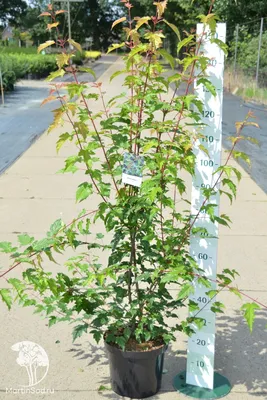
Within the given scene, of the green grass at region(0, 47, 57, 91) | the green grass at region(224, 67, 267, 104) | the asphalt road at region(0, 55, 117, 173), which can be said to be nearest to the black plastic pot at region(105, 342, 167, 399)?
the asphalt road at region(0, 55, 117, 173)

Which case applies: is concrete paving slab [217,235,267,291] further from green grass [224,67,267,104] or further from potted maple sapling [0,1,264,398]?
green grass [224,67,267,104]

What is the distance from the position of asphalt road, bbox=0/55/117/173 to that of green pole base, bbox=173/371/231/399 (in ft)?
15.9

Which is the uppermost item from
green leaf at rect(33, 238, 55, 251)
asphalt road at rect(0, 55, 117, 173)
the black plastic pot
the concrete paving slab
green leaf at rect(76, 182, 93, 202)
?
green leaf at rect(76, 182, 93, 202)

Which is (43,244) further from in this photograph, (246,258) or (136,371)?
(246,258)

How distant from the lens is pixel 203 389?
9.64 ft

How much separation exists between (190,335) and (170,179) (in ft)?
2.91

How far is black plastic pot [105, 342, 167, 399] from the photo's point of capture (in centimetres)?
279

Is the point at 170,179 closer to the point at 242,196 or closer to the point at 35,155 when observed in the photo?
the point at 242,196

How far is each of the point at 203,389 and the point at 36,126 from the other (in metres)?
10.8

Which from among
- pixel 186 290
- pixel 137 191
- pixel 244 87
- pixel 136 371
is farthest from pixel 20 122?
pixel 186 290

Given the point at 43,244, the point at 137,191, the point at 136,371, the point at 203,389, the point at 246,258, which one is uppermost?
the point at 137,191

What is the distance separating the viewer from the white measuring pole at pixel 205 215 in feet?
8.55

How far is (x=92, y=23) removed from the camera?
79188mm

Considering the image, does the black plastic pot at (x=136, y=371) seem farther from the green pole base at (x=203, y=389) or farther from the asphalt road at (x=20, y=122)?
the asphalt road at (x=20, y=122)
